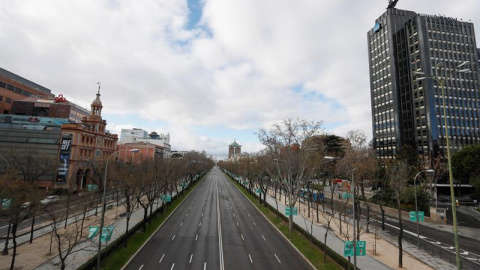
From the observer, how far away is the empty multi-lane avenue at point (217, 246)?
23.7m

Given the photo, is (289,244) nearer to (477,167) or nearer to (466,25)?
(477,167)

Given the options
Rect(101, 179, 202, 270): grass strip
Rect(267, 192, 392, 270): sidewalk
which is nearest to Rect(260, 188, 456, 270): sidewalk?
Rect(267, 192, 392, 270): sidewalk

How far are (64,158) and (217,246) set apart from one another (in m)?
50.9

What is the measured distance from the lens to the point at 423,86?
93.6 metres

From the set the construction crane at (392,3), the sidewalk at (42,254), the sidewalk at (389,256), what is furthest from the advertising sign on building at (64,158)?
the construction crane at (392,3)

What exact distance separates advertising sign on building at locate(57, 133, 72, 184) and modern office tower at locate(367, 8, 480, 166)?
104055 mm

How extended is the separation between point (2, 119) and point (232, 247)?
71332mm

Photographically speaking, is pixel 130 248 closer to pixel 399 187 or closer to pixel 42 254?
pixel 42 254

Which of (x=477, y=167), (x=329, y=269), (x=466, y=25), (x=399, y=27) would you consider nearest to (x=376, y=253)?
(x=329, y=269)

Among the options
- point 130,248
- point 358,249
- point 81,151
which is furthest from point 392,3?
point 130,248

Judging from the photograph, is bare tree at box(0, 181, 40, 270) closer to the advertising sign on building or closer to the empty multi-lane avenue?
the empty multi-lane avenue

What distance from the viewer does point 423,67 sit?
9394 cm

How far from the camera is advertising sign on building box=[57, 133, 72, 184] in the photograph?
59.8 metres

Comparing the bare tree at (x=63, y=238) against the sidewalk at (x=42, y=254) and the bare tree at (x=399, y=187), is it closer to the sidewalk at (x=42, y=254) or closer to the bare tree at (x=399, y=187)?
the sidewalk at (x=42, y=254)
